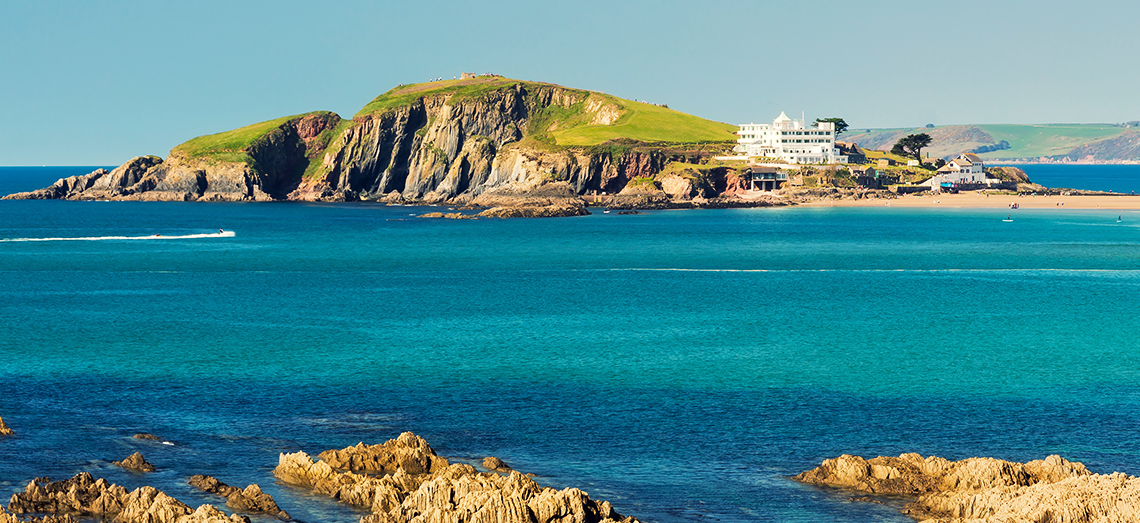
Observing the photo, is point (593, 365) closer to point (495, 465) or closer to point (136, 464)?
point (495, 465)

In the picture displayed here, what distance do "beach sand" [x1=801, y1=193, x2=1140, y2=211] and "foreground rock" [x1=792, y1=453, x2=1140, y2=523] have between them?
163467mm

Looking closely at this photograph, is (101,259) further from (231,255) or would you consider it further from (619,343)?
(619,343)

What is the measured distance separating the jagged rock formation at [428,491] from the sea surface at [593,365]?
Result: 38.1 inches

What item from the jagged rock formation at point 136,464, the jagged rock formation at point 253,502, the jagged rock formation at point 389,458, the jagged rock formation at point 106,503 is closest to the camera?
the jagged rock formation at point 106,503

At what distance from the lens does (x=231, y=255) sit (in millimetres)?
107188

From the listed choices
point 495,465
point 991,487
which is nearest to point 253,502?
point 495,465

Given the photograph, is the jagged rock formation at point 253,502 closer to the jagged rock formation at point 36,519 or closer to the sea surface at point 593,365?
the sea surface at point 593,365

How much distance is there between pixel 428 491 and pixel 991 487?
14561 millimetres

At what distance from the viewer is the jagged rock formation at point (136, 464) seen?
30641mm

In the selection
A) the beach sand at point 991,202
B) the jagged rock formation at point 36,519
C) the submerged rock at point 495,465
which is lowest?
the submerged rock at point 495,465

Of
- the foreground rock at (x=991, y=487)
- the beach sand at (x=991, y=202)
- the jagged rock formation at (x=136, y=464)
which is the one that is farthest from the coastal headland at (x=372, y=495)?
the beach sand at (x=991, y=202)

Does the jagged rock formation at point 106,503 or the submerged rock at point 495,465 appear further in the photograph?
the submerged rock at point 495,465

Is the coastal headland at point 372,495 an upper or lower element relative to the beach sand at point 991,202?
lower

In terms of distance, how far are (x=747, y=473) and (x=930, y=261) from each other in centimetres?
7341
